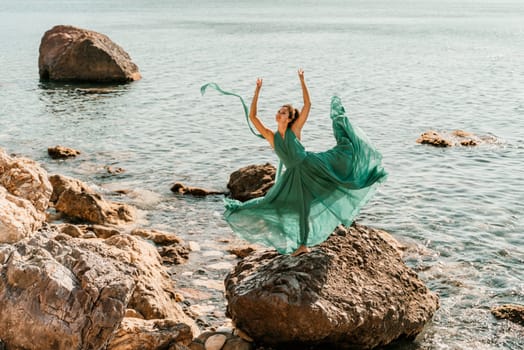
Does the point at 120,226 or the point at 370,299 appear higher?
the point at 370,299

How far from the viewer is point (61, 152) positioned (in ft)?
70.6

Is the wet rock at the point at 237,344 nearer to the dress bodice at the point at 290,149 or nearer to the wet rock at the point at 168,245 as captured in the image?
the dress bodice at the point at 290,149

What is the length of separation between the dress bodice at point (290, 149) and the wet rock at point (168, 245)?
161 inches

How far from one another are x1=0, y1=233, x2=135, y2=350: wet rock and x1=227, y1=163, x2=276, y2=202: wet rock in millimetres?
8982

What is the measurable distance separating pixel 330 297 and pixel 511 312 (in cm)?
354

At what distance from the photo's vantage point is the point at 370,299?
9.89m

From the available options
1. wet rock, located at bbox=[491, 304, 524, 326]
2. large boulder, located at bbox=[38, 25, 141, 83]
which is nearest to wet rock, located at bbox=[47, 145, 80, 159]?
wet rock, located at bbox=[491, 304, 524, 326]

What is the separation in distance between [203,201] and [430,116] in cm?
1369

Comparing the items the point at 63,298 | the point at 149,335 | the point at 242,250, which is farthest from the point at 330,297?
the point at 242,250

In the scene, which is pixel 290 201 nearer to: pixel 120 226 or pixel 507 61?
pixel 120 226

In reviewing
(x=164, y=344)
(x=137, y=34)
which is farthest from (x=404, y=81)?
(x=137, y=34)

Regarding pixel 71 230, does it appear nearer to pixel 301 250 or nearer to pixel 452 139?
pixel 301 250

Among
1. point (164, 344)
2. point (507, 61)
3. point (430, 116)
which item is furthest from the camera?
point (507, 61)

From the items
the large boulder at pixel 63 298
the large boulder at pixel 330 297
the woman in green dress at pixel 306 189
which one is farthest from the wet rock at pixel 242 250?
the large boulder at pixel 63 298
